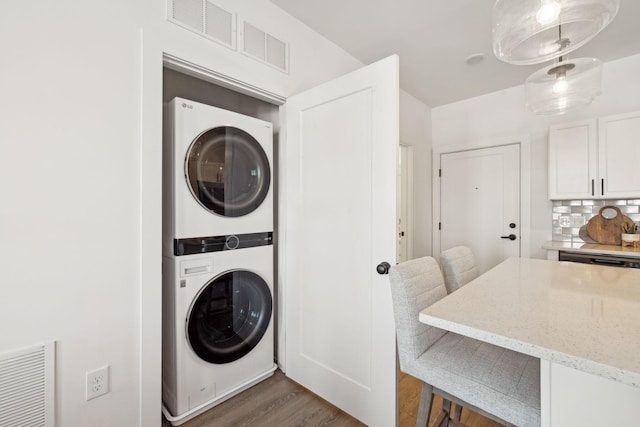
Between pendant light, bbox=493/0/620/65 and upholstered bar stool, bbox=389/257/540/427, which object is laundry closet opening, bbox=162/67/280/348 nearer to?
upholstered bar stool, bbox=389/257/540/427

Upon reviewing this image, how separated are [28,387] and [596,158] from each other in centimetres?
412

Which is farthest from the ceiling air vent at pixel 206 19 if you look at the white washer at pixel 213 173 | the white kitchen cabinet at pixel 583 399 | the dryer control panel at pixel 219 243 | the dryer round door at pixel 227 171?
the white kitchen cabinet at pixel 583 399

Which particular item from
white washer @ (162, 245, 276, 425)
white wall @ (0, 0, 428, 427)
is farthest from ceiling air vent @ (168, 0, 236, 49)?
white washer @ (162, 245, 276, 425)

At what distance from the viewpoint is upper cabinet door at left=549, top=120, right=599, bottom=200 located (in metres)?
2.60

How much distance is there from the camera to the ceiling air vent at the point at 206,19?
1.51m

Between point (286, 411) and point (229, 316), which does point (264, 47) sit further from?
point (286, 411)

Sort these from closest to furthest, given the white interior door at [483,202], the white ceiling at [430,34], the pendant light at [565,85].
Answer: the pendant light at [565,85] → the white ceiling at [430,34] → the white interior door at [483,202]

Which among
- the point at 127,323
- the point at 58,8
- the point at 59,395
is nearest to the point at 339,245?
the point at 127,323

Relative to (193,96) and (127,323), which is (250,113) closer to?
(193,96)

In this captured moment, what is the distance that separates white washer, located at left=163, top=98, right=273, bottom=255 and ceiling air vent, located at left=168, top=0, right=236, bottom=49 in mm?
401

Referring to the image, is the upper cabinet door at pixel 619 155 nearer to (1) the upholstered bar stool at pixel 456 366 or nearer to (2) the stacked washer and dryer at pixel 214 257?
(1) the upholstered bar stool at pixel 456 366

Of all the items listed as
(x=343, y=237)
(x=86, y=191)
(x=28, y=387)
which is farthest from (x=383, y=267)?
(x=28, y=387)

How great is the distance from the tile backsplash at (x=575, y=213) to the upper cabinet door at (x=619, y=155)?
344 mm

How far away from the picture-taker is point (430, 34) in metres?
2.29
